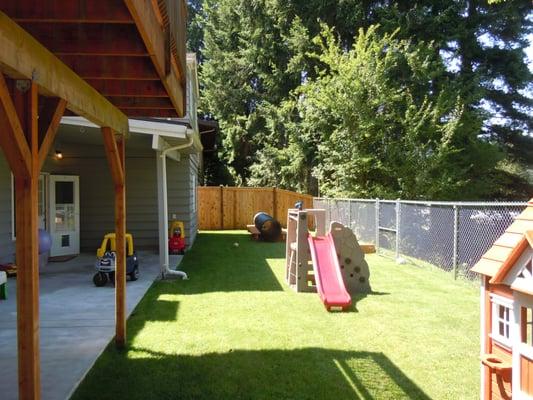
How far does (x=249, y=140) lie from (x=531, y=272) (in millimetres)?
23202

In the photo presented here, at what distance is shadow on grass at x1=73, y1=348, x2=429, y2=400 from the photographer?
12.0ft

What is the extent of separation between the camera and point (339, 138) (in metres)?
15.8

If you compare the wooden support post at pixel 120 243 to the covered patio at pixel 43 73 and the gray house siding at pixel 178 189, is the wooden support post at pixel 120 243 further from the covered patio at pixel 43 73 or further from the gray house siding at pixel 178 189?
the gray house siding at pixel 178 189

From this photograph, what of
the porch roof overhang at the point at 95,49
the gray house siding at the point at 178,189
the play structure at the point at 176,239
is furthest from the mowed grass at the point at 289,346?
the gray house siding at the point at 178,189

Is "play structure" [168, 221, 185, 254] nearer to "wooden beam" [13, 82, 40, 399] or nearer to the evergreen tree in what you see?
"wooden beam" [13, 82, 40, 399]

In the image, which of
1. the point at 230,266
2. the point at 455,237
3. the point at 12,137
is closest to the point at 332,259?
the point at 455,237

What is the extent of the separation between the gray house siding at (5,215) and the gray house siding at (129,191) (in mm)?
3000

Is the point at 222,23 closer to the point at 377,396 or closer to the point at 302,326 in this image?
the point at 302,326

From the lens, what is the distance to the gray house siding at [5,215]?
26.4 feet

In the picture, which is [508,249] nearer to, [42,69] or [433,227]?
[42,69]

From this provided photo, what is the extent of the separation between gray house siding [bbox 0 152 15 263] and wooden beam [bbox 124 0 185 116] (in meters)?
5.34

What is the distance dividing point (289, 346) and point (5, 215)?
577 centimetres

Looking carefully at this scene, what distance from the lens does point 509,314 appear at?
9.59 feet

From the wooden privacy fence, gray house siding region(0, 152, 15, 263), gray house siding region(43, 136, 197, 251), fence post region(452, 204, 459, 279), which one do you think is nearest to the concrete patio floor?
gray house siding region(0, 152, 15, 263)
